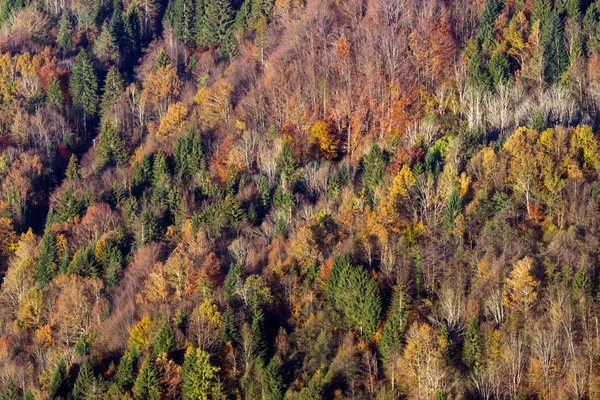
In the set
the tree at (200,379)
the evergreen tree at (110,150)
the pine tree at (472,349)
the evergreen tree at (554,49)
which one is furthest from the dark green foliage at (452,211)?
the evergreen tree at (110,150)

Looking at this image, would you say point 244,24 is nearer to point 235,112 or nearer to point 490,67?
point 235,112

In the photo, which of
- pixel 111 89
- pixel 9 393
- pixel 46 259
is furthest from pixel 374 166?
pixel 111 89

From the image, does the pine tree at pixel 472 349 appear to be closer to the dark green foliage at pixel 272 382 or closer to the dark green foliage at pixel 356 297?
the dark green foliage at pixel 356 297

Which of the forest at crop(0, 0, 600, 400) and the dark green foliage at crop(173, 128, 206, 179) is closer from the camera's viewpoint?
the forest at crop(0, 0, 600, 400)

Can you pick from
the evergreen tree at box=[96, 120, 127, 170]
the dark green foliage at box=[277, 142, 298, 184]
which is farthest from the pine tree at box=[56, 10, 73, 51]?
the dark green foliage at box=[277, 142, 298, 184]

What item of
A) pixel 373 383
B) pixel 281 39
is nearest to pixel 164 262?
pixel 373 383

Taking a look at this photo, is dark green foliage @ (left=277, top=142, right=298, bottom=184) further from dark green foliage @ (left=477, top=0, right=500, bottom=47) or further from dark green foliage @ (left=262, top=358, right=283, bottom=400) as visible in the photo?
dark green foliage @ (left=262, top=358, right=283, bottom=400)

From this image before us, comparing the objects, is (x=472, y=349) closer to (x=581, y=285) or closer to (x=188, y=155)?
(x=581, y=285)
